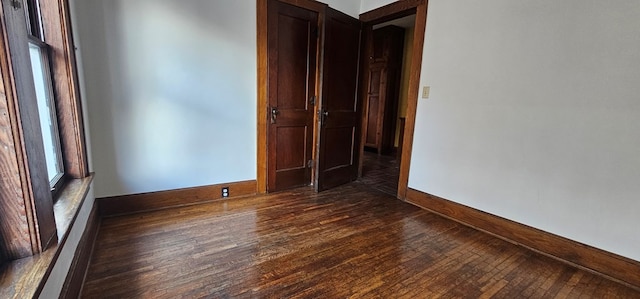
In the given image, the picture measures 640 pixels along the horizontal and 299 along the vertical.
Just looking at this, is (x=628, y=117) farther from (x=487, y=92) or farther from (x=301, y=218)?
(x=301, y=218)

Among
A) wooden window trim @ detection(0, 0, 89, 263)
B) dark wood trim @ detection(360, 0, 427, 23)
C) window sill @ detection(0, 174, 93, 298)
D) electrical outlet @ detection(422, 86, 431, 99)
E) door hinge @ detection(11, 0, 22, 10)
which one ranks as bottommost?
window sill @ detection(0, 174, 93, 298)

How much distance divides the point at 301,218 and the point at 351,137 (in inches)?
57.2

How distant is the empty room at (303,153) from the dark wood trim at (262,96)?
0.02m

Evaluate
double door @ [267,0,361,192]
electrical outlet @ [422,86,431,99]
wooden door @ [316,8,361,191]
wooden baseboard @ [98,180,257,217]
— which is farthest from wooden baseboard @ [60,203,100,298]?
electrical outlet @ [422,86,431,99]

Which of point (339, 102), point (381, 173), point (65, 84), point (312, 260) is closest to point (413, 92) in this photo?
point (339, 102)

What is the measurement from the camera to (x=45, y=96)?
169 cm

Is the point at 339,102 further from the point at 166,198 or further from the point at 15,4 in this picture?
the point at 15,4

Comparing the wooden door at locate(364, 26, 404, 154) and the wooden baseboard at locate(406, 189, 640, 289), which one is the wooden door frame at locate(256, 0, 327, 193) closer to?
the wooden baseboard at locate(406, 189, 640, 289)

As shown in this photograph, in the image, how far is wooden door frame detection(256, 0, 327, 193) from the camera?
111 inches

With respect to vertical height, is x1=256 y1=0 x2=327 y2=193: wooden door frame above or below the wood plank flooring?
above

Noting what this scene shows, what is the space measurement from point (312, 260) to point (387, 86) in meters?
4.09

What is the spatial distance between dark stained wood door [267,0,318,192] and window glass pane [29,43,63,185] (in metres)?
1.68

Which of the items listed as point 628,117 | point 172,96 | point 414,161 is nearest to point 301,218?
point 414,161

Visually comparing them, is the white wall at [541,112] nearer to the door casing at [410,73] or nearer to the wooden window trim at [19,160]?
the door casing at [410,73]
